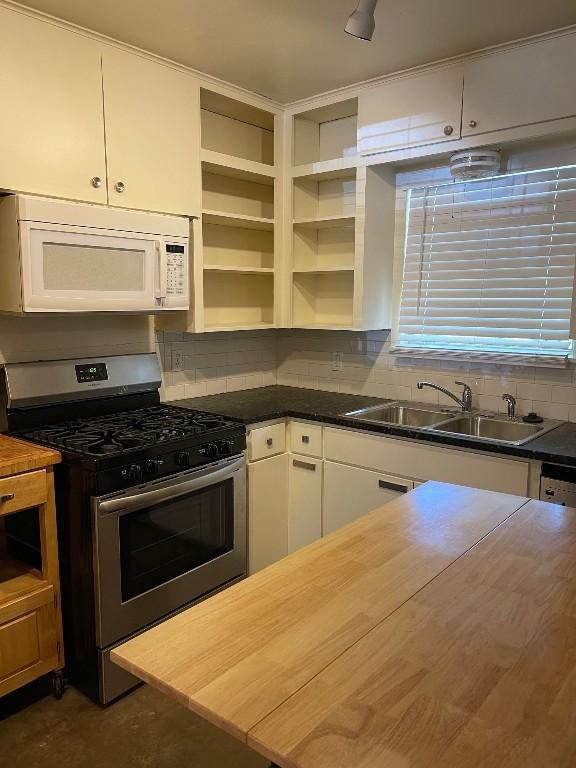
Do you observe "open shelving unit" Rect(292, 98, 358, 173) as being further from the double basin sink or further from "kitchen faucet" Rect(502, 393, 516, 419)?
"kitchen faucet" Rect(502, 393, 516, 419)

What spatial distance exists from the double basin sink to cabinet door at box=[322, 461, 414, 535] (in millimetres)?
256

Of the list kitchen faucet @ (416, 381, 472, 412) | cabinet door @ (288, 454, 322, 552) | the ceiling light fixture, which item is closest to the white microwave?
cabinet door @ (288, 454, 322, 552)

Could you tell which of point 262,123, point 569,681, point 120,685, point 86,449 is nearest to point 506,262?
point 262,123

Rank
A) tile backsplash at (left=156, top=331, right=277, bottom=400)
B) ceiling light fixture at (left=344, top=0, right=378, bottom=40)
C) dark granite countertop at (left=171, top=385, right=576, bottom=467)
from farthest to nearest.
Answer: tile backsplash at (left=156, top=331, right=277, bottom=400)
dark granite countertop at (left=171, top=385, right=576, bottom=467)
ceiling light fixture at (left=344, top=0, right=378, bottom=40)

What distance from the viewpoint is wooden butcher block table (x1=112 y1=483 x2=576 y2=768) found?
30.5 inches

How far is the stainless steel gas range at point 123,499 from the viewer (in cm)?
212

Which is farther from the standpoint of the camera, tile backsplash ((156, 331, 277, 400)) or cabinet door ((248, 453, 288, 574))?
tile backsplash ((156, 331, 277, 400))

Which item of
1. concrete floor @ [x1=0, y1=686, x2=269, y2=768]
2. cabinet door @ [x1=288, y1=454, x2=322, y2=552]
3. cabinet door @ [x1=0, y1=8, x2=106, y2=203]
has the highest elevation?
cabinet door @ [x1=0, y1=8, x2=106, y2=203]

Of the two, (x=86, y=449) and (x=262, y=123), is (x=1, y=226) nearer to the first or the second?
(x=86, y=449)

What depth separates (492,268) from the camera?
9.50 feet

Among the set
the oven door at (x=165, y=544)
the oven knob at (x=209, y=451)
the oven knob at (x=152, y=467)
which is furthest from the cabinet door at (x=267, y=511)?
the oven knob at (x=152, y=467)

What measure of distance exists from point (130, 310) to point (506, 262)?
1.79 metres

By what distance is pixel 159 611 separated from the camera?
2.35 metres

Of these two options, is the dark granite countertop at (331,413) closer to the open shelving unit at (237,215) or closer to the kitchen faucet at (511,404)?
the kitchen faucet at (511,404)
